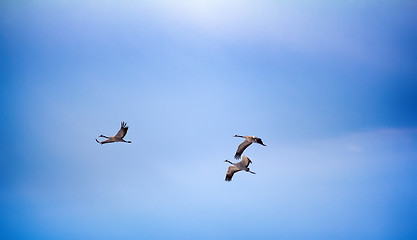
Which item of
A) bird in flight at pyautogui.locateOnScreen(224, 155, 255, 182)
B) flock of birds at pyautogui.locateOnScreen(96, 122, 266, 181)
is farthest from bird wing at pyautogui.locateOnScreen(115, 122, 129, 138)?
bird in flight at pyautogui.locateOnScreen(224, 155, 255, 182)

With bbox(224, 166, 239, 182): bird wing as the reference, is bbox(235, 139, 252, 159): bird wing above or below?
above

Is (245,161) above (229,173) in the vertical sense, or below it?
above

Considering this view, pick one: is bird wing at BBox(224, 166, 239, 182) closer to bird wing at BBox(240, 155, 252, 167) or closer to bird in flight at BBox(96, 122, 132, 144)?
bird wing at BBox(240, 155, 252, 167)

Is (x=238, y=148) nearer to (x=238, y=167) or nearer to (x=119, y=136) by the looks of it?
(x=238, y=167)

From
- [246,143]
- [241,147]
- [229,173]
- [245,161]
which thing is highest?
[246,143]

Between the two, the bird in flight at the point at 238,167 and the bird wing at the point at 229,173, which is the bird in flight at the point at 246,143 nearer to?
the bird in flight at the point at 238,167

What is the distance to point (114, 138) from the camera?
4091 centimetres

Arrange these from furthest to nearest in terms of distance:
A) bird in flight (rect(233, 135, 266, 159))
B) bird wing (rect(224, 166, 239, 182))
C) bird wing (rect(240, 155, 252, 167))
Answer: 1. bird wing (rect(224, 166, 239, 182))
2. bird wing (rect(240, 155, 252, 167))
3. bird in flight (rect(233, 135, 266, 159))

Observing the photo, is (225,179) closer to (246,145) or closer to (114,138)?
(246,145)

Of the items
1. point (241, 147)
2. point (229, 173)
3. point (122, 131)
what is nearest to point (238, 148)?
point (241, 147)

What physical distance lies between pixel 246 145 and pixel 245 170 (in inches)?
93.8

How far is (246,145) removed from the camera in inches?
1489

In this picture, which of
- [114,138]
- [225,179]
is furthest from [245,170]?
[114,138]

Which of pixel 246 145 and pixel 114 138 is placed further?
pixel 114 138
